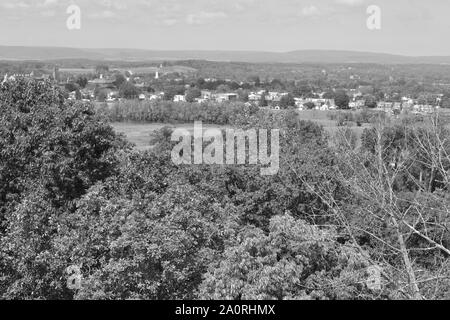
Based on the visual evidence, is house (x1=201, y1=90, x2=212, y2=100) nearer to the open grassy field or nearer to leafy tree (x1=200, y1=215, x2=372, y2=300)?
the open grassy field

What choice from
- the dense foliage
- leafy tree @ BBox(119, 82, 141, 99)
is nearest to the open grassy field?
leafy tree @ BBox(119, 82, 141, 99)

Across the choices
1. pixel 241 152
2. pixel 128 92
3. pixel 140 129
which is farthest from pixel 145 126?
pixel 241 152

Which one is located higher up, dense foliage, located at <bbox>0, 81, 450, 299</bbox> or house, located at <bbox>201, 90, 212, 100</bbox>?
dense foliage, located at <bbox>0, 81, 450, 299</bbox>

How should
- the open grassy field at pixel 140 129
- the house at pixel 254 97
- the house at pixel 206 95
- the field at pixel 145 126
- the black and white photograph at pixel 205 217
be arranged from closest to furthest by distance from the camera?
the black and white photograph at pixel 205 217 → the open grassy field at pixel 140 129 → the field at pixel 145 126 → the house at pixel 254 97 → the house at pixel 206 95

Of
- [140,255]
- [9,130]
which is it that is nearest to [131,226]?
[140,255]

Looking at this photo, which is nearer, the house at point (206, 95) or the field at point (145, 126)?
the field at point (145, 126)

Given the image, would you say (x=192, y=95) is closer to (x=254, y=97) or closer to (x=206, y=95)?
(x=206, y=95)

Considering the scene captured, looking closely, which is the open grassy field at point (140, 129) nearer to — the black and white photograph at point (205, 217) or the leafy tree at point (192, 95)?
the leafy tree at point (192, 95)

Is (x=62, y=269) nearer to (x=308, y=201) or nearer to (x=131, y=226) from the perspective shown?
(x=131, y=226)

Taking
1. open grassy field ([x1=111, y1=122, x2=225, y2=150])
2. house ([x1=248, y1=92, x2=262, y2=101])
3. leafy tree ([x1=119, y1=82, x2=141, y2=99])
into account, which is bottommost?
open grassy field ([x1=111, y1=122, x2=225, y2=150])

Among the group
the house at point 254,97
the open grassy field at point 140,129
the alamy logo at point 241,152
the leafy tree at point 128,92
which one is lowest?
the open grassy field at point 140,129

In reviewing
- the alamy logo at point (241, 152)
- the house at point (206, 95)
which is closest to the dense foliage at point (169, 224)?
the alamy logo at point (241, 152)
